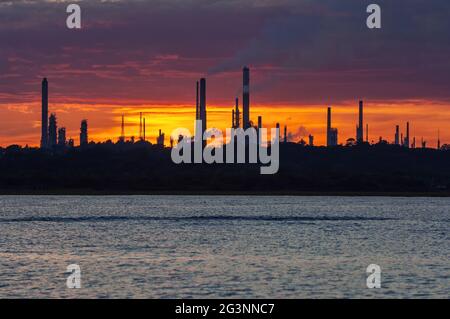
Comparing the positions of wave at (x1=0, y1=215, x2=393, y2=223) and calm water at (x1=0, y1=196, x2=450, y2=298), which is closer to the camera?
calm water at (x1=0, y1=196, x2=450, y2=298)

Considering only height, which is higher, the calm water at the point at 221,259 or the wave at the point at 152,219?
the calm water at the point at 221,259

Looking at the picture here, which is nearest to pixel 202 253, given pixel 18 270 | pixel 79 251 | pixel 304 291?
pixel 79 251

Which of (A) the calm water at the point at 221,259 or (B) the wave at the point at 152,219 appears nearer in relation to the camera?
(A) the calm water at the point at 221,259

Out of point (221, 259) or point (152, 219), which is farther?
point (152, 219)

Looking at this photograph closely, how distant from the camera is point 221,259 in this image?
6181 centimetres

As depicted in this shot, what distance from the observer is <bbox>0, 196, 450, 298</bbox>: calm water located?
4562cm

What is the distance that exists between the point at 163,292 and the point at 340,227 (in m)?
60.9

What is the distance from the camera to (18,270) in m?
53.8

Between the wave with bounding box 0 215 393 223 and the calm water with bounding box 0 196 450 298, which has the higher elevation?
the calm water with bounding box 0 196 450 298

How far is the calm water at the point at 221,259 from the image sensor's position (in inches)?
1796

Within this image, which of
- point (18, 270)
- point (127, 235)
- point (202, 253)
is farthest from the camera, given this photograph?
point (127, 235)
